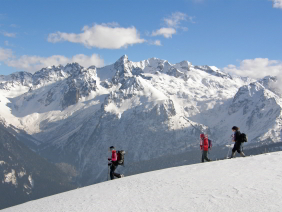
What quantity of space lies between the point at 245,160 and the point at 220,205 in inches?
514

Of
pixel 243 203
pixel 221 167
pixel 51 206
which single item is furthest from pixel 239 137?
pixel 51 206

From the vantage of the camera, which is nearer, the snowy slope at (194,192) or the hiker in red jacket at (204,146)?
the snowy slope at (194,192)

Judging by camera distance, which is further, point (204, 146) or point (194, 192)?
point (204, 146)

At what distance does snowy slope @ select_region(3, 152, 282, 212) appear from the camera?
67.9ft

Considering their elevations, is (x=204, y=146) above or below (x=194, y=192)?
above

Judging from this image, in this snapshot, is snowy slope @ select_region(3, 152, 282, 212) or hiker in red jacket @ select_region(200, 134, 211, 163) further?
hiker in red jacket @ select_region(200, 134, 211, 163)

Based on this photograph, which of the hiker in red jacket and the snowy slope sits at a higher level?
the hiker in red jacket

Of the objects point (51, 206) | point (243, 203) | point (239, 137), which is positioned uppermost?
point (239, 137)

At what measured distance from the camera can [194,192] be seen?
23.5 metres

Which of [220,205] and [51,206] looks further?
[51,206]

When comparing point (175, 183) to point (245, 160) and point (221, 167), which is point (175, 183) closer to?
point (221, 167)

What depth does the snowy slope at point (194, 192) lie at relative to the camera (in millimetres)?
20703

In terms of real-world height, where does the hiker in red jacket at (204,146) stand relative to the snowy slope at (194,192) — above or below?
above

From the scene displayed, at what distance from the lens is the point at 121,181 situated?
30.9m
